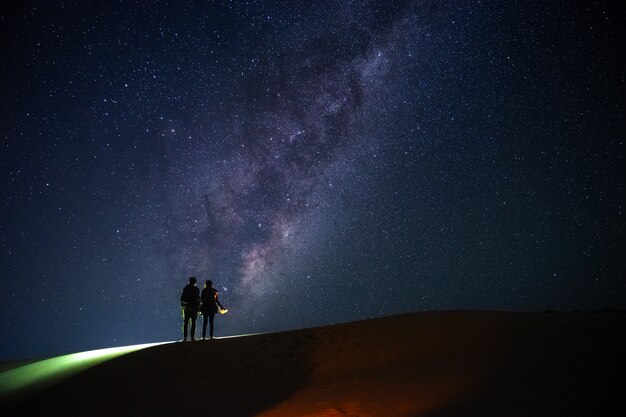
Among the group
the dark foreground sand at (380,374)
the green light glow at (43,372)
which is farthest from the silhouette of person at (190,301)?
the green light glow at (43,372)

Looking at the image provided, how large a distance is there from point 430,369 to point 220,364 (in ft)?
17.2

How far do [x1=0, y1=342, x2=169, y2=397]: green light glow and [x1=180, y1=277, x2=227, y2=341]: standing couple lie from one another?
2.17 meters

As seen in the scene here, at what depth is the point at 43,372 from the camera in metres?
10.1

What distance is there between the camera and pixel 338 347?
32.8ft

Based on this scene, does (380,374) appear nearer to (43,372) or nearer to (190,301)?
(190,301)

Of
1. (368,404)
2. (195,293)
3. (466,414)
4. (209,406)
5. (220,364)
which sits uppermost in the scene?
(195,293)

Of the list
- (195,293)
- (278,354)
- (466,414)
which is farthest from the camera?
(195,293)

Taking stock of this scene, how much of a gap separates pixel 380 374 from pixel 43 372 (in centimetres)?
921

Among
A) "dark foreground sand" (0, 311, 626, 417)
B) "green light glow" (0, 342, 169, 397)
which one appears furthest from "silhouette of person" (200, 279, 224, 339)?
"green light glow" (0, 342, 169, 397)

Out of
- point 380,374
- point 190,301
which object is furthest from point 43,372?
point 380,374

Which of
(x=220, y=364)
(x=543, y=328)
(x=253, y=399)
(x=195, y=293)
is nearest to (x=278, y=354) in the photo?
(x=220, y=364)

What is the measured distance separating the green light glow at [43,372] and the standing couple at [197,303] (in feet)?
7.12

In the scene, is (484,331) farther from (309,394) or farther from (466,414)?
(309,394)

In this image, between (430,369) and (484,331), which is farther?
(484,331)
